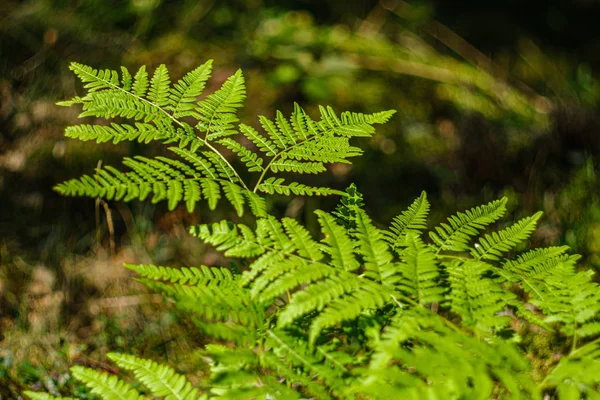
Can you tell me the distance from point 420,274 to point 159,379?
27.3 inches

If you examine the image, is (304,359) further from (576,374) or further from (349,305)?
(576,374)

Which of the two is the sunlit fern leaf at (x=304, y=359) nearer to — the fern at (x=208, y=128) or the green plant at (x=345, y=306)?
the green plant at (x=345, y=306)

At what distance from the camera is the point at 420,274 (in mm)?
1271

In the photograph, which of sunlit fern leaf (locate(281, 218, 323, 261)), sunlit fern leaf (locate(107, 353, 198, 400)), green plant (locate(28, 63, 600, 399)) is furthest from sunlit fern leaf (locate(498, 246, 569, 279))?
sunlit fern leaf (locate(107, 353, 198, 400))

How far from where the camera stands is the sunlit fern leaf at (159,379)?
1232 mm

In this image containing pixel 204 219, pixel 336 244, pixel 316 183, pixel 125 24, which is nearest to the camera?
pixel 336 244

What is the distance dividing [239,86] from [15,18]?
11.6 feet

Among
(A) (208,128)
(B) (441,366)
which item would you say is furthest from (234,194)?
(B) (441,366)

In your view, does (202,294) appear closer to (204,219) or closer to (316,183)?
(204,219)

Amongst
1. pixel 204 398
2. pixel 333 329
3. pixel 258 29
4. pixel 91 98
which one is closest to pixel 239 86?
pixel 91 98

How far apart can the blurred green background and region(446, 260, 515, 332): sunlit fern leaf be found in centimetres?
138

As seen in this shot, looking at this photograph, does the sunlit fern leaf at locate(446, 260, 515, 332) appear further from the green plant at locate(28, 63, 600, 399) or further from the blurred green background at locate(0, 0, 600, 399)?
the blurred green background at locate(0, 0, 600, 399)

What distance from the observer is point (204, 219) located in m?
3.15

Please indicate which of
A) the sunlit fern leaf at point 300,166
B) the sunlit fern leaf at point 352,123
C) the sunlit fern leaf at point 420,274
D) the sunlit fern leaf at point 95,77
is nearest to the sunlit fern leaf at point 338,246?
the sunlit fern leaf at point 420,274
